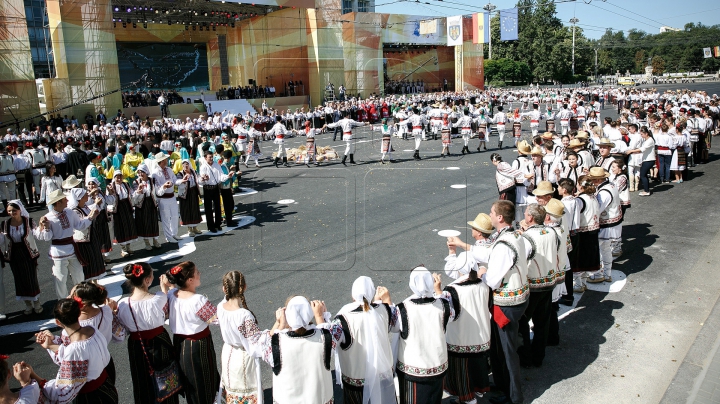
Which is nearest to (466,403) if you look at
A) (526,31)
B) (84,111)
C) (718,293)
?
(718,293)

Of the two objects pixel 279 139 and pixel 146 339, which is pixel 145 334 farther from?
pixel 279 139

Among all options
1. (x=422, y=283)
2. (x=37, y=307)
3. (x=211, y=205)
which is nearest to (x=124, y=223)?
(x=211, y=205)

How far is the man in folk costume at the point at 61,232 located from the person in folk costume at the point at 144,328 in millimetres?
3017

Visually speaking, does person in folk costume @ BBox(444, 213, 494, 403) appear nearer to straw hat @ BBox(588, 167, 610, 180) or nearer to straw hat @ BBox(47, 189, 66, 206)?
straw hat @ BBox(588, 167, 610, 180)

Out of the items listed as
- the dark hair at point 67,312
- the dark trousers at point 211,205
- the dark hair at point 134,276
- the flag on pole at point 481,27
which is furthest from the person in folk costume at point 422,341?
the flag on pole at point 481,27

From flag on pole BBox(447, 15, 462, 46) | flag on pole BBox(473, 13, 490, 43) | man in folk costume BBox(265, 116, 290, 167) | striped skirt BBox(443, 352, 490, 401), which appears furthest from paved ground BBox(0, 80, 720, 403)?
flag on pole BBox(473, 13, 490, 43)

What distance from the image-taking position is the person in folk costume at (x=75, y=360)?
325 centimetres

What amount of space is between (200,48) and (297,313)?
40093mm

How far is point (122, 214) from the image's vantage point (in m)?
8.68

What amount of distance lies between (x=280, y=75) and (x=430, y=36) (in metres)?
16.1

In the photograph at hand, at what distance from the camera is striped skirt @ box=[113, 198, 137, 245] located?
8.64 m

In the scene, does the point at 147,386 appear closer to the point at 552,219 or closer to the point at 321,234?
the point at 552,219

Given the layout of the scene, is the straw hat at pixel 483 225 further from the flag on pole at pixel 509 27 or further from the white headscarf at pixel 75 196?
the flag on pole at pixel 509 27

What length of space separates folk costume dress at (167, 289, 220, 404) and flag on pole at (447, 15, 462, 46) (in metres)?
45.2
